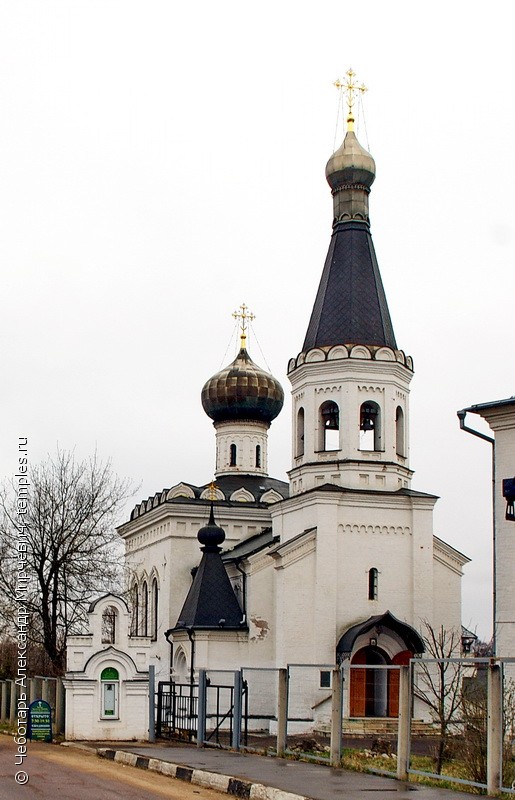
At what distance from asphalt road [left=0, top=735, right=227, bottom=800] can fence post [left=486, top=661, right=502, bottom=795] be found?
112 inches

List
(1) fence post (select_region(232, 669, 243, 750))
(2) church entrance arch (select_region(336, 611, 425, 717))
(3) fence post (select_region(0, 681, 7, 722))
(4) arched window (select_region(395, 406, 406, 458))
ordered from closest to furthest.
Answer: (1) fence post (select_region(232, 669, 243, 750)), (3) fence post (select_region(0, 681, 7, 722)), (2) church entrance arch (select_region(336, 611, 425, 717)), (4) arched window (select_region(395, 406, 406, 458))

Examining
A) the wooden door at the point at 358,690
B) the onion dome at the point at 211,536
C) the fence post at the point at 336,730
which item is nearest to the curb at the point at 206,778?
the fence post at the point at 336,730

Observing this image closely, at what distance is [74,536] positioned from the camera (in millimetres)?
28734

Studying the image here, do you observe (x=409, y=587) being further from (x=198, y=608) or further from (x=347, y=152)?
(x=347, y=152)

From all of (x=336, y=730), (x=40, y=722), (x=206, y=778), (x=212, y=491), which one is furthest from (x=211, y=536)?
(x=206, y=778)

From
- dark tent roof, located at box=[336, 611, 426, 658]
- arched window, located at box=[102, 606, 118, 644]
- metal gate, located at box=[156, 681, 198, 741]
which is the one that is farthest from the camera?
dark tent roof, located at box=[336, 611, 426, 658]

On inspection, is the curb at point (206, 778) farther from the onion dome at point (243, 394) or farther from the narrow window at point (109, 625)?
the onion dome at point (243, 394)

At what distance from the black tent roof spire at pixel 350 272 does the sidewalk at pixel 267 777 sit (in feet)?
48.0

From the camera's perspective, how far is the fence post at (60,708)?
74.2 feet

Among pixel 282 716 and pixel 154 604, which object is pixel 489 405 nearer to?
pixel 282 716

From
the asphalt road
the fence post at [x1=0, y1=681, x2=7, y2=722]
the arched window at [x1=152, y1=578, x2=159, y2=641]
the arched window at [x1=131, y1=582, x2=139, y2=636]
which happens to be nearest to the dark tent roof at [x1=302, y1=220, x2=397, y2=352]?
the arched window at [x1=152, y1=578, x2=159, y2=641]

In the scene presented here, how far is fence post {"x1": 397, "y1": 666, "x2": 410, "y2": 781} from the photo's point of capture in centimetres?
1366

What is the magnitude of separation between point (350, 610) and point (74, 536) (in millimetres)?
7089

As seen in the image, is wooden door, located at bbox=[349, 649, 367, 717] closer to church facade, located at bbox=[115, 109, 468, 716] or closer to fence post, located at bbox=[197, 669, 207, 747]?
church facade, located at bbox=[115, 109, 468, 716]
